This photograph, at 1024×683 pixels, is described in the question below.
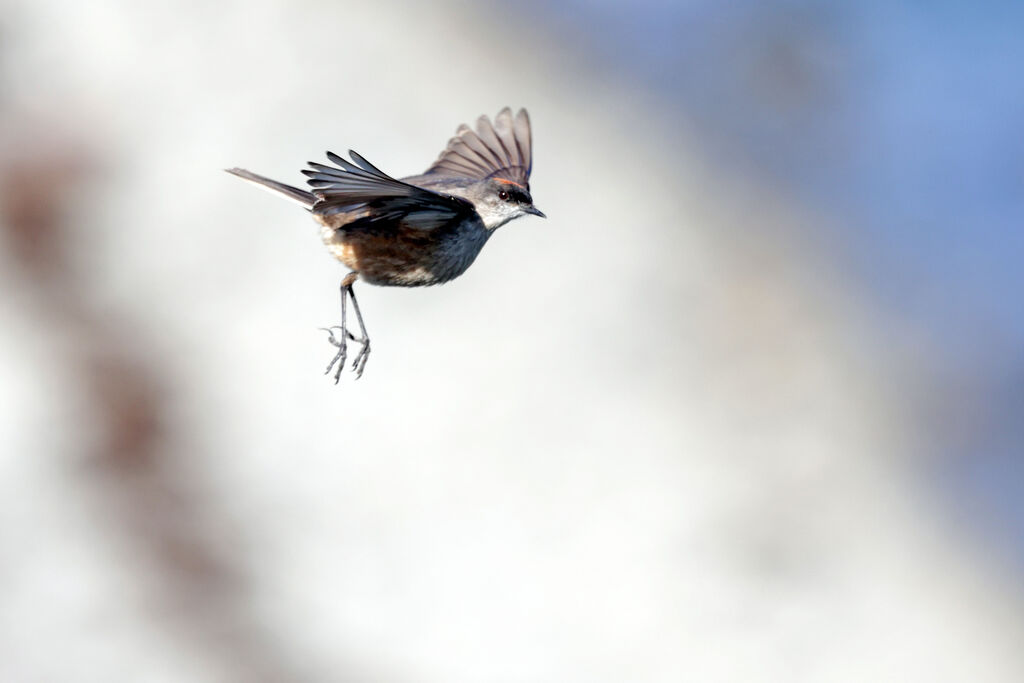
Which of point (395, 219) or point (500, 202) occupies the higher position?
point (500, 202)

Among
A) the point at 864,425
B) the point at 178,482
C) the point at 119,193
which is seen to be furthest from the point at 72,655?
the point at 864,425

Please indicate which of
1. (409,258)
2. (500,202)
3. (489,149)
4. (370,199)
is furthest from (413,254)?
(489,149)

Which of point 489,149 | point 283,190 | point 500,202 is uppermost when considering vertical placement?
point 489,149

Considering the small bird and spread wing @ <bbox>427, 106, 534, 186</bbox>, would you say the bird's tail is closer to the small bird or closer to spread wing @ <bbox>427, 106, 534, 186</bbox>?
the small bird

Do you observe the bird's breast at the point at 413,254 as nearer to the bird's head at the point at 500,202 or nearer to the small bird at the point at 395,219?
the small bird at the point at 395,219

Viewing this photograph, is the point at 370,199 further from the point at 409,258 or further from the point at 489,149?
the point at 489,149

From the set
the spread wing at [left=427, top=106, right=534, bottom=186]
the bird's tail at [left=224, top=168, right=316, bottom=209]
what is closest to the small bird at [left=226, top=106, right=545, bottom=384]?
the bird's tail at [left=224, top=168, right=316, bottom=209]

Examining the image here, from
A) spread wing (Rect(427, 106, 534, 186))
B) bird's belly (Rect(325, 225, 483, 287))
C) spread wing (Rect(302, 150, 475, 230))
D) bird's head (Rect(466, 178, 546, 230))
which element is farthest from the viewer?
spread wing (Rect(427, 106, 534, 186))
